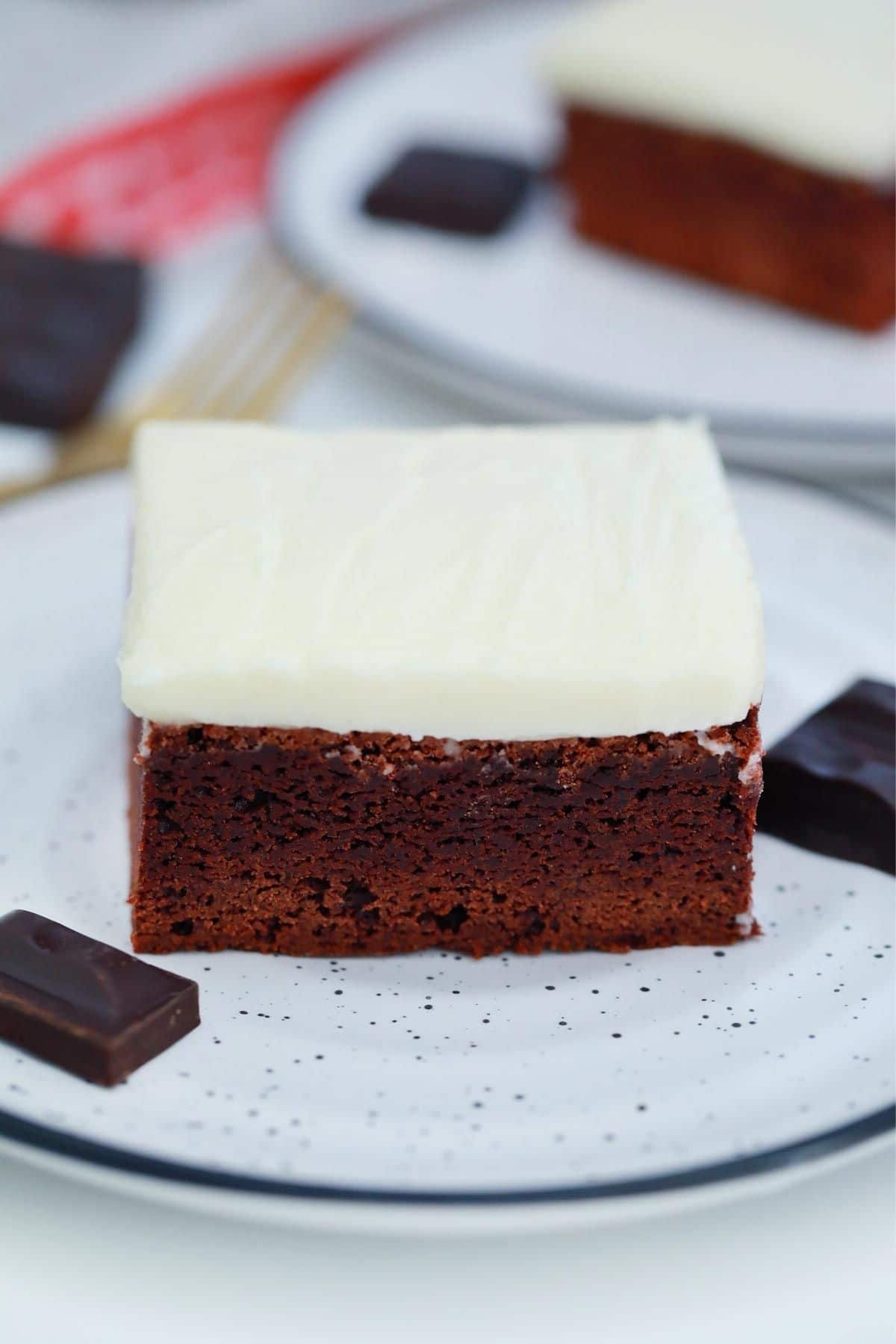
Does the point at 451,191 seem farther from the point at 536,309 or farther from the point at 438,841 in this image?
the point at 438,841

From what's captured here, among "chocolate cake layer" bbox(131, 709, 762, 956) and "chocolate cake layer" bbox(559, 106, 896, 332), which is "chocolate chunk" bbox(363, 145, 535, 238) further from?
"chocolate cake layer" bbox(131, 709, 762, 956)

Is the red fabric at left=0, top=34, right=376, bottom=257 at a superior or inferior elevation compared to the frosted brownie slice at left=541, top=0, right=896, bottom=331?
inferior

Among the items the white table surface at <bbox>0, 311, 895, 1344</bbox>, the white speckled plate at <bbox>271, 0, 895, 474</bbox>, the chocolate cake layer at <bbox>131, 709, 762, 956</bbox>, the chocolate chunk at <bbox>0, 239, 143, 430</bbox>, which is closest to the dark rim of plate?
the white table surface at <bbox>0, 311, 895, 1344</bbox>

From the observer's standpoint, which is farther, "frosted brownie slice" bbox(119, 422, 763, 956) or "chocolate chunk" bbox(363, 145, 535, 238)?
"chocolate chunk" bbox(363, 145, 535, 238)

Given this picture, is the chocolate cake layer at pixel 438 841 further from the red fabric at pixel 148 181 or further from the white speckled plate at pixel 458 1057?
the red fabric at pixel 148 181

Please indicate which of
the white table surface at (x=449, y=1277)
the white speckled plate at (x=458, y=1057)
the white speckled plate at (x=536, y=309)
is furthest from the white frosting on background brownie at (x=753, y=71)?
the white table surface at (x=449, y=1277)

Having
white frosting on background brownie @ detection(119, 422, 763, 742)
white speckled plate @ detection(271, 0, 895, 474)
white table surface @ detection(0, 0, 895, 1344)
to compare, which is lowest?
white table surface @ detection(0, 0, 895, 1344)
